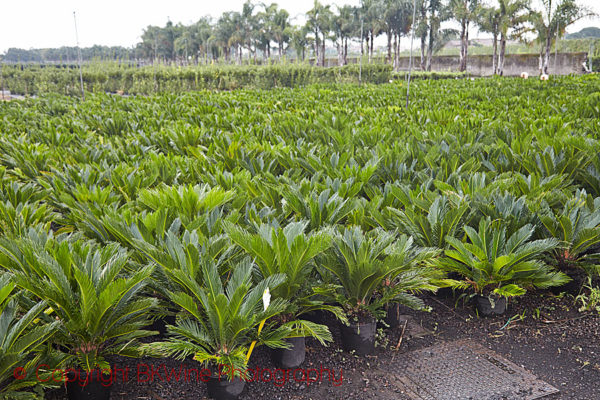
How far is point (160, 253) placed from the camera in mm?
2311

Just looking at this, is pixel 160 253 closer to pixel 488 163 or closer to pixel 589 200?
pixel 589 200

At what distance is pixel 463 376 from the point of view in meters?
2.40

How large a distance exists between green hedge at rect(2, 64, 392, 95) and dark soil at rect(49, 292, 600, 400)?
26.1 metres

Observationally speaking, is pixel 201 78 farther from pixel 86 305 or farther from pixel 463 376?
pixel 463 376

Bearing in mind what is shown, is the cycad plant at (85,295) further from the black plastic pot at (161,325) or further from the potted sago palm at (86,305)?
the black plastic pot at (161,325)

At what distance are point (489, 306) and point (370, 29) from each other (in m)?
61.7

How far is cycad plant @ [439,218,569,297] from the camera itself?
8.80ft

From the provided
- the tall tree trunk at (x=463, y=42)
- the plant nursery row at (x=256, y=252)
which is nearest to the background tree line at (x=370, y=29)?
the tall tree trunk at (x=463, y=42)

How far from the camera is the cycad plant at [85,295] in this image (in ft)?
6.70

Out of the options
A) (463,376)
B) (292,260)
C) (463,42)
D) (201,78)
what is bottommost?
(463,376)

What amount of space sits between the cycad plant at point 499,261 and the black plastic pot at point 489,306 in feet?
0.18

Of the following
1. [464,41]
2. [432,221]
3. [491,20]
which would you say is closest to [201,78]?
[432,221]

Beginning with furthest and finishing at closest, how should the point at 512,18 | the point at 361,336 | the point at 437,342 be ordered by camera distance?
the point at 512,18 → the point at 437,342 → the point at 361,336

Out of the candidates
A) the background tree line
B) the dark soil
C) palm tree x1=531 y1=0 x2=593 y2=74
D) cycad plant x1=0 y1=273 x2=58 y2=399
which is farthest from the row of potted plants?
palm tree x1=531 y1=0 x2=593 y2=74
